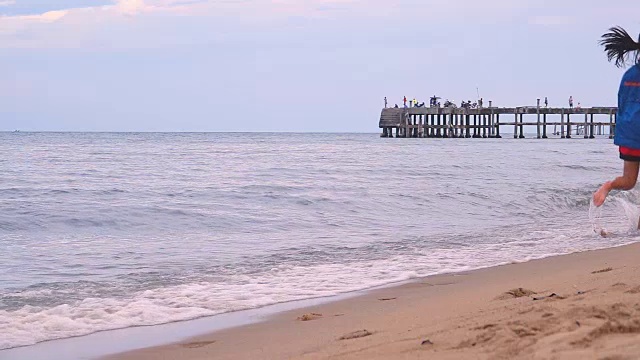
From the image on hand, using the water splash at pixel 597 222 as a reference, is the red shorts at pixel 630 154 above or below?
above

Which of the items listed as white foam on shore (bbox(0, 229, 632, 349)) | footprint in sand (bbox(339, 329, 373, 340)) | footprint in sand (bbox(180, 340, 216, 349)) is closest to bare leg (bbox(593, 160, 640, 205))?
white foam on shore (bbox(0, 229, 632, 349))

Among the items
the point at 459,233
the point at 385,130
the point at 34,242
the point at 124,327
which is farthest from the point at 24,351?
the point at 385,130

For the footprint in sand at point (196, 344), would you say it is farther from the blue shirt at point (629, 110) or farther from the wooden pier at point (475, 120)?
the wooden pier at point (475, 120)

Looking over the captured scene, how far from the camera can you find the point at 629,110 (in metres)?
6.22

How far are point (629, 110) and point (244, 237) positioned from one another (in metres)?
4.93

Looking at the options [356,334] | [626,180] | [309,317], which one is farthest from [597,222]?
→ [356,334]

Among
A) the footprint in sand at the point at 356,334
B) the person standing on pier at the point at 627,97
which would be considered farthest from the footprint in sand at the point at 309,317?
the person standing on pier at the point at 627,97

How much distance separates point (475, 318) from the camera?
3.96m

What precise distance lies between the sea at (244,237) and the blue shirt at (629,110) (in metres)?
1.81

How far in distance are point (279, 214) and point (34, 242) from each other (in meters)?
3.90

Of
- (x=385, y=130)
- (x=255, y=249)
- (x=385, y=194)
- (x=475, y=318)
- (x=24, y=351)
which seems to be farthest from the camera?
(x=385, y=130)

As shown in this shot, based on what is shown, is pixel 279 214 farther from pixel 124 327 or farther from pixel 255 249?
pixel 124 327

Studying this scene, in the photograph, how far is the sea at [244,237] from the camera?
5.95 m

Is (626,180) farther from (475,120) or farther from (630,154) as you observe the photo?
(475,120)
